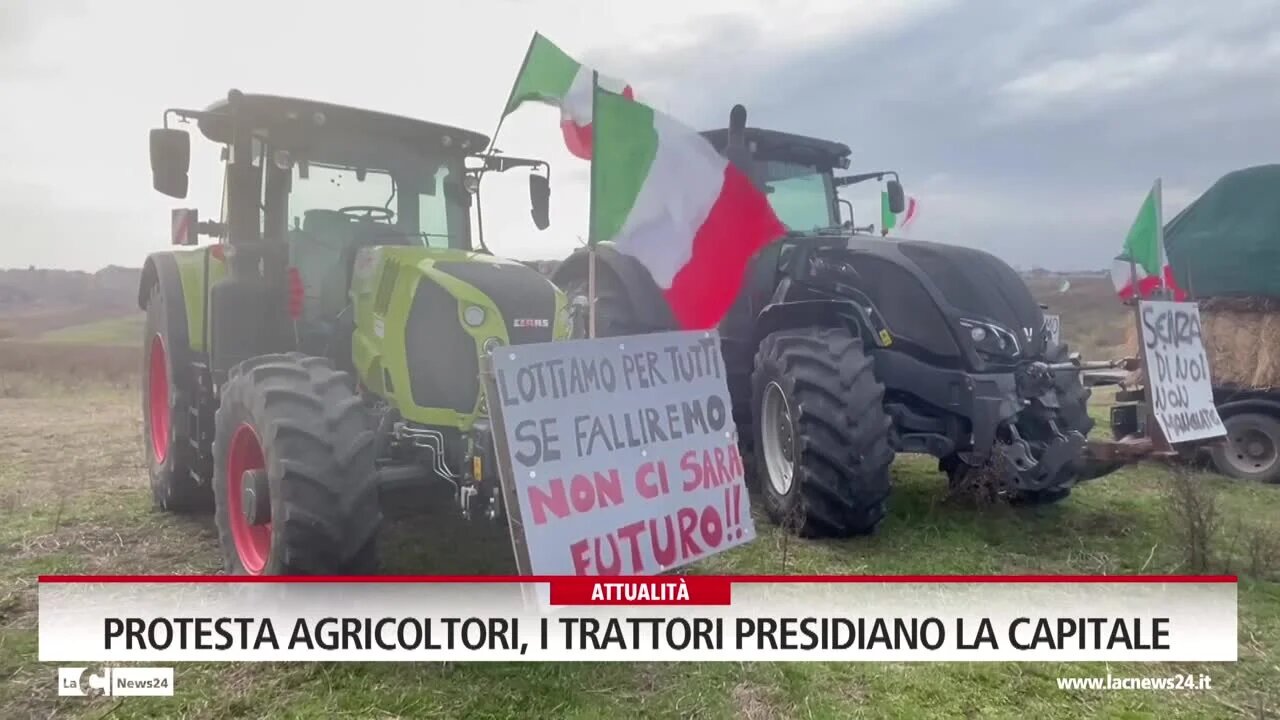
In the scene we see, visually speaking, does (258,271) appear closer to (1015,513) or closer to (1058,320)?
(1015,513)

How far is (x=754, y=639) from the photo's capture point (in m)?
3.20

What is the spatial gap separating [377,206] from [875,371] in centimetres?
290

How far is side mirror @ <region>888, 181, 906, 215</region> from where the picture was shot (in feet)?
21.8


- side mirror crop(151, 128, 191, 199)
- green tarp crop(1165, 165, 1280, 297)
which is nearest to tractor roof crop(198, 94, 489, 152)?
side mirror crop(151, 128, 191, 199)

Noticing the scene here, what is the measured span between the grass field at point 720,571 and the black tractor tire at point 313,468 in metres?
0.40

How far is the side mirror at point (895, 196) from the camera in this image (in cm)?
666

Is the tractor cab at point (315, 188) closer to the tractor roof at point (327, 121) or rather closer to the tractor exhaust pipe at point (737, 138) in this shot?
the tractor roof at point (327, 121)

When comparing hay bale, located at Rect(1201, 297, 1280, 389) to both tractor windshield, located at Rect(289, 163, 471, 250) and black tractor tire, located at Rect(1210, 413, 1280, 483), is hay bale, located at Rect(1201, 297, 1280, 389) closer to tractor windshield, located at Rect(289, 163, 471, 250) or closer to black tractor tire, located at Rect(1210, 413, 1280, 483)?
black tractor tire, located at Rect(1210, 413, 1280, 483)

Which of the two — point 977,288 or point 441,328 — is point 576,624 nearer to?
point 441,328

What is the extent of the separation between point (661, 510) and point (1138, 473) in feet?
16.6

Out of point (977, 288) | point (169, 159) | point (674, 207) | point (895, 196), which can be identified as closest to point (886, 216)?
point (895, 196)

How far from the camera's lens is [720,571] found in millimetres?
4047

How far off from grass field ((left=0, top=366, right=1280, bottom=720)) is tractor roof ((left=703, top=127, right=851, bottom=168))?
2.44 m

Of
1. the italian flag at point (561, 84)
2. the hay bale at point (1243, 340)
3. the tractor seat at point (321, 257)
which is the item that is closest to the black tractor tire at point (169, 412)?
→ the tractor seat at point (321, 257)
